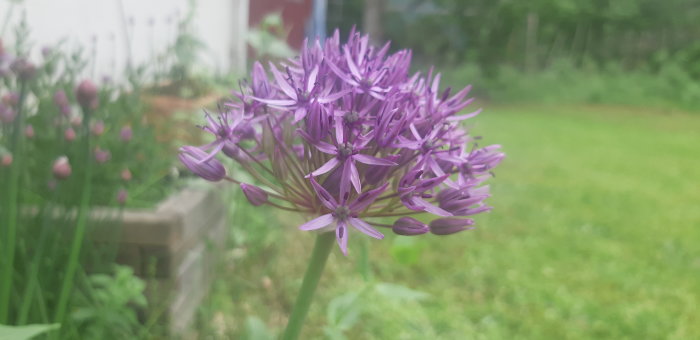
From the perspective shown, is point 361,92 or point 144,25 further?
point 144,25

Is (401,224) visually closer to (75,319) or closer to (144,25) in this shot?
(75,319)

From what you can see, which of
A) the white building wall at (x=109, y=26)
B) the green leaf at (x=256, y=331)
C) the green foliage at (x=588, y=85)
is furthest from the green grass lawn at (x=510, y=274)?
the green foliage at (x=588, y=85)

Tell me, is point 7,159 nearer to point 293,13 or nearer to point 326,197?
point 326,197

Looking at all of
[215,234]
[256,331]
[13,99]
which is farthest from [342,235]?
[215,234]

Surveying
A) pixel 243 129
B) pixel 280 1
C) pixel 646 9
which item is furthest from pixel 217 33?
pixel 646 9

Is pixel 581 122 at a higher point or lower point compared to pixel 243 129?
lower

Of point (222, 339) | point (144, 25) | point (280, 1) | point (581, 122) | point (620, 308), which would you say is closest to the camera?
point (222, 339)
